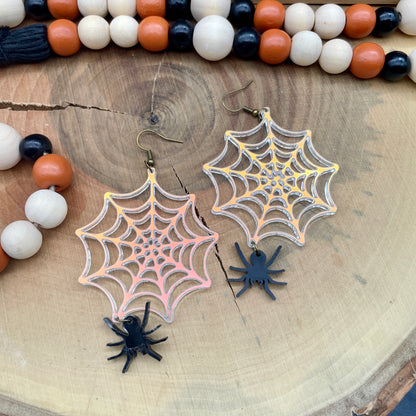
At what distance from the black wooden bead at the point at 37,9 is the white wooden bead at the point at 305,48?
0.96 meters

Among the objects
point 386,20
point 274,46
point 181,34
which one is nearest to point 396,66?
point 386,20

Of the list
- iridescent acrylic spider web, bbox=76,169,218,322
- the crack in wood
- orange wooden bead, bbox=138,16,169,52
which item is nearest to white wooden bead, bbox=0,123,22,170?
the crack in wood

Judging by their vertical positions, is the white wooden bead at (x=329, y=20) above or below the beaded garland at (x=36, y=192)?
above

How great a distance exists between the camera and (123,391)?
120 centimetres

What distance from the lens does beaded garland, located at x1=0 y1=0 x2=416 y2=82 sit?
5.00 feet

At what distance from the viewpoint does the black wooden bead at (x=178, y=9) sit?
5.20 feet

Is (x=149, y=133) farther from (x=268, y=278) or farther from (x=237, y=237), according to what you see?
(x=268, y=278)

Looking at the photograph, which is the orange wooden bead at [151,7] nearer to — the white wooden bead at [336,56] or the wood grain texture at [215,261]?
the wood grain texture at [215,261]

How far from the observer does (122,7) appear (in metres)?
1.58

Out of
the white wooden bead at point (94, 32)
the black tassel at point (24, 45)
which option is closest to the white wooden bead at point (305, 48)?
→ the white wooden bead at point (94, 32)

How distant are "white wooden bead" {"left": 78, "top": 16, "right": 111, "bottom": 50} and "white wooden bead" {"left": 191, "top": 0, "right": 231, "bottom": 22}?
13.5 inches

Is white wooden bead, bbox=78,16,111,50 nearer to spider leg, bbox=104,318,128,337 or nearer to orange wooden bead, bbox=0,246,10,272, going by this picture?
orange wooden bead, bbox=0,246,10,272

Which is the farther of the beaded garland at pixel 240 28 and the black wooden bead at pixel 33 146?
the beaded garland at pixel 240 28

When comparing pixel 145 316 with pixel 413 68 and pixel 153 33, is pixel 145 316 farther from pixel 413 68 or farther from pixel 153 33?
pixel 413 68
